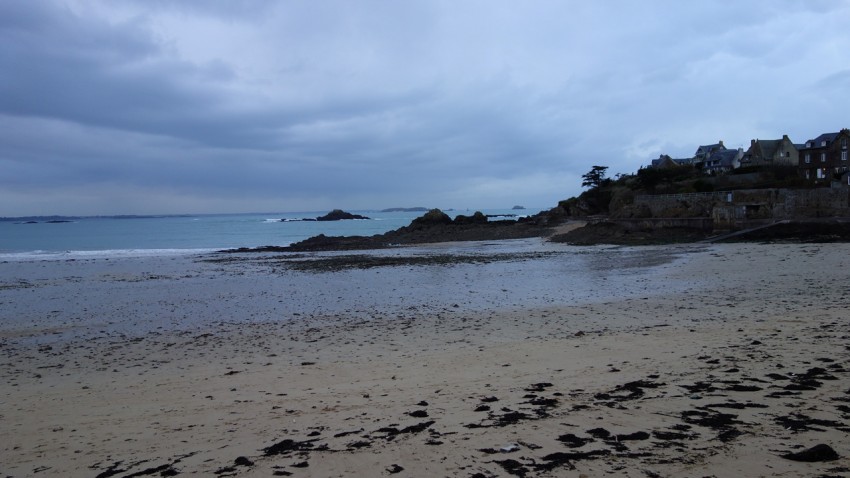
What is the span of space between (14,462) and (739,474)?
5.86m

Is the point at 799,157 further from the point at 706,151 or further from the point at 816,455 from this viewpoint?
the point at 816,455

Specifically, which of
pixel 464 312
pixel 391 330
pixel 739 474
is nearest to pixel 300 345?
pixel 391 330

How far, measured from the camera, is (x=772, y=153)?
5888 cm

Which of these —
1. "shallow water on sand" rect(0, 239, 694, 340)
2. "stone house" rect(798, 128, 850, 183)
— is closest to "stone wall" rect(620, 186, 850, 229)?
"shallow water on sand" rect(0, 239, 694, 340)

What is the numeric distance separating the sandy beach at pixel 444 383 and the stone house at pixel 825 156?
1790 inches

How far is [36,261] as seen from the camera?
3409 centimetres

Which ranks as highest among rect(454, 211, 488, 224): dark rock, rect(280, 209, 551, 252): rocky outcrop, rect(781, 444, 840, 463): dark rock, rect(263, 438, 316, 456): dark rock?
rect(454, 211, 488, 224): dark rock

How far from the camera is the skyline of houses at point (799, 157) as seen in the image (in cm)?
5044

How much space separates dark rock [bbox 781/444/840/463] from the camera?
143 inches

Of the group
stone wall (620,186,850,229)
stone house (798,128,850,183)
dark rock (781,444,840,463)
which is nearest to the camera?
dark rock (781,444,840,463)

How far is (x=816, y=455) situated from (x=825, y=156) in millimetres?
61433

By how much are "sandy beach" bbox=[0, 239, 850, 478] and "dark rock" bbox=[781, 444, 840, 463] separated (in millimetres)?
31

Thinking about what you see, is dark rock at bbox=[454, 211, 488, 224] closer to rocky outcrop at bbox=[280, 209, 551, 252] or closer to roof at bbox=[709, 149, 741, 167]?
rocky outcrop at bbox=[280, 209, 551, 252]

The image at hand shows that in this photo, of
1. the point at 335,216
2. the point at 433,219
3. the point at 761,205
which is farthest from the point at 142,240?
the point at 335,216
